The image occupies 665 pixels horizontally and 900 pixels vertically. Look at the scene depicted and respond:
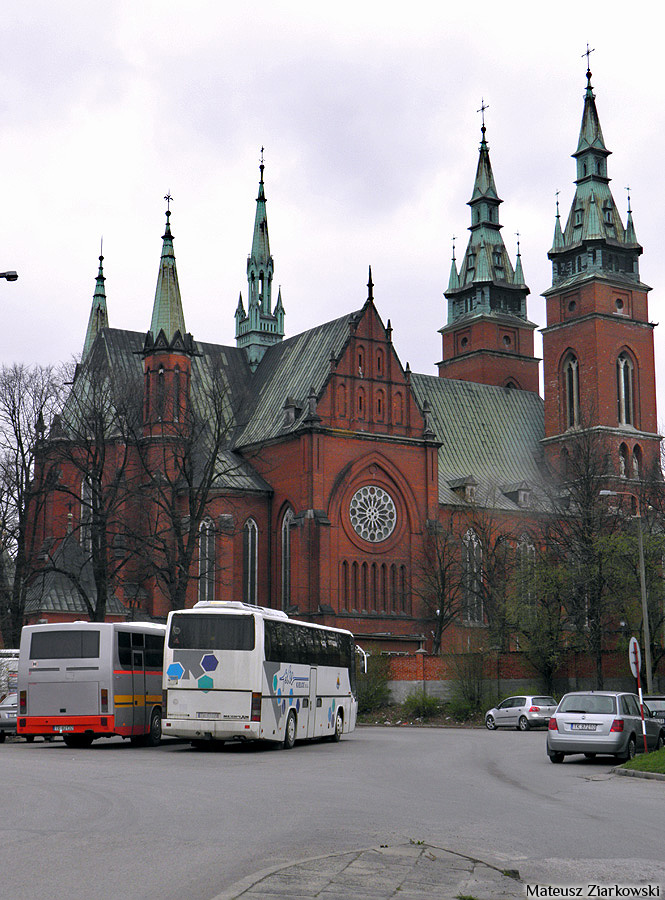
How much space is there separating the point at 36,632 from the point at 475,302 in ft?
217

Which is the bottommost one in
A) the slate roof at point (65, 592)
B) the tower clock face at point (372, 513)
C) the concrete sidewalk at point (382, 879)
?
the concrete sidewalk at point (382, 879)

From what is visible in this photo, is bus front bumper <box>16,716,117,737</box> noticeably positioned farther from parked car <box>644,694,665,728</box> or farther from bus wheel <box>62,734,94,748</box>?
parked car <box>644,694,665,728</box>

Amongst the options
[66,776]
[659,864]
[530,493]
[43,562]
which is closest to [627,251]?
[530,493]

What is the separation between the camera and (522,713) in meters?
45.7

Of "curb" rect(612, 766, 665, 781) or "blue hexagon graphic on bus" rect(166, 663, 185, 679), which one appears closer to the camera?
"curb" rect(612, 766, 665, 781)

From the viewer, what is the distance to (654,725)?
30.1m

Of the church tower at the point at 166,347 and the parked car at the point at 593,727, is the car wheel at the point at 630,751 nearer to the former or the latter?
the parked car at the point at 593,727

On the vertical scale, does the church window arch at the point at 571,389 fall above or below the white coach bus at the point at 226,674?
above

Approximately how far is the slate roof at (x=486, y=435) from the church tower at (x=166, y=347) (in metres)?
16.3

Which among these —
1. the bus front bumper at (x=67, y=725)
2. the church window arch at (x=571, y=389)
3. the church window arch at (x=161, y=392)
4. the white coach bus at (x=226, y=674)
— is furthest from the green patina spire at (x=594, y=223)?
the bus front bumper at (x=67, y=725)

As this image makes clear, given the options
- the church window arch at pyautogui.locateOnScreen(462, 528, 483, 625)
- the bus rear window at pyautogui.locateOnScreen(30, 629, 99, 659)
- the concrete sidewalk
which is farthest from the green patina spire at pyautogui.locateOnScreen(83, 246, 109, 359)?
the concrete sidewalk

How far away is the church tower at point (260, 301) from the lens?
84.6m

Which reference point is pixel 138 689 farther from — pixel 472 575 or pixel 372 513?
pixel 472 575

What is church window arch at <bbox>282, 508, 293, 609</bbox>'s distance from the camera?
66.8 metres
